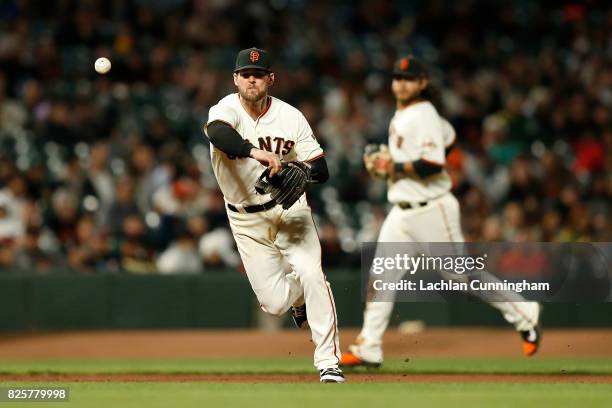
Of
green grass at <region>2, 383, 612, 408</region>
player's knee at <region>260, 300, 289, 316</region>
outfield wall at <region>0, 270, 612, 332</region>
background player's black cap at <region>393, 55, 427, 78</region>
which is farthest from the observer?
outfield wall at <region>0, 270, 612, 332</region>

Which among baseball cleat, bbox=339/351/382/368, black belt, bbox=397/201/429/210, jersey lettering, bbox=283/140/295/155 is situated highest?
jersey lettering, bbox=283/140/295/155

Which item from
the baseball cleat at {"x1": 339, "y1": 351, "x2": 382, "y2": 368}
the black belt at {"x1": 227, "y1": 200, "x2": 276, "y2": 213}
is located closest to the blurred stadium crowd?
the baseball cleat at {"x1": 339, "y1": 351, "x2": 382, "y2": 368}

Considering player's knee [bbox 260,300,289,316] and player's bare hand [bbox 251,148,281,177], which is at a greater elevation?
player's bare hand [bbox 251,148,281,177]

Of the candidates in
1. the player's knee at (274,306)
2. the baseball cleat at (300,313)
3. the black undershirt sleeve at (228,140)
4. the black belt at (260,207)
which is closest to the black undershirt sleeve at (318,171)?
the black belt at (260,207)

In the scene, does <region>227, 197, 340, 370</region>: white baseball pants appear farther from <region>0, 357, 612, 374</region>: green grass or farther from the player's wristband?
the player's wristband

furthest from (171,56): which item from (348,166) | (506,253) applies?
(506,253)

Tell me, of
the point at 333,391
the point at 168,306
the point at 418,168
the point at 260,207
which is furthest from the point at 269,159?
the point at 168,306

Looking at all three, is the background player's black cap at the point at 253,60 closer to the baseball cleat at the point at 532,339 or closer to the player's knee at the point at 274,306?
the player's knee at the point at 274,306
